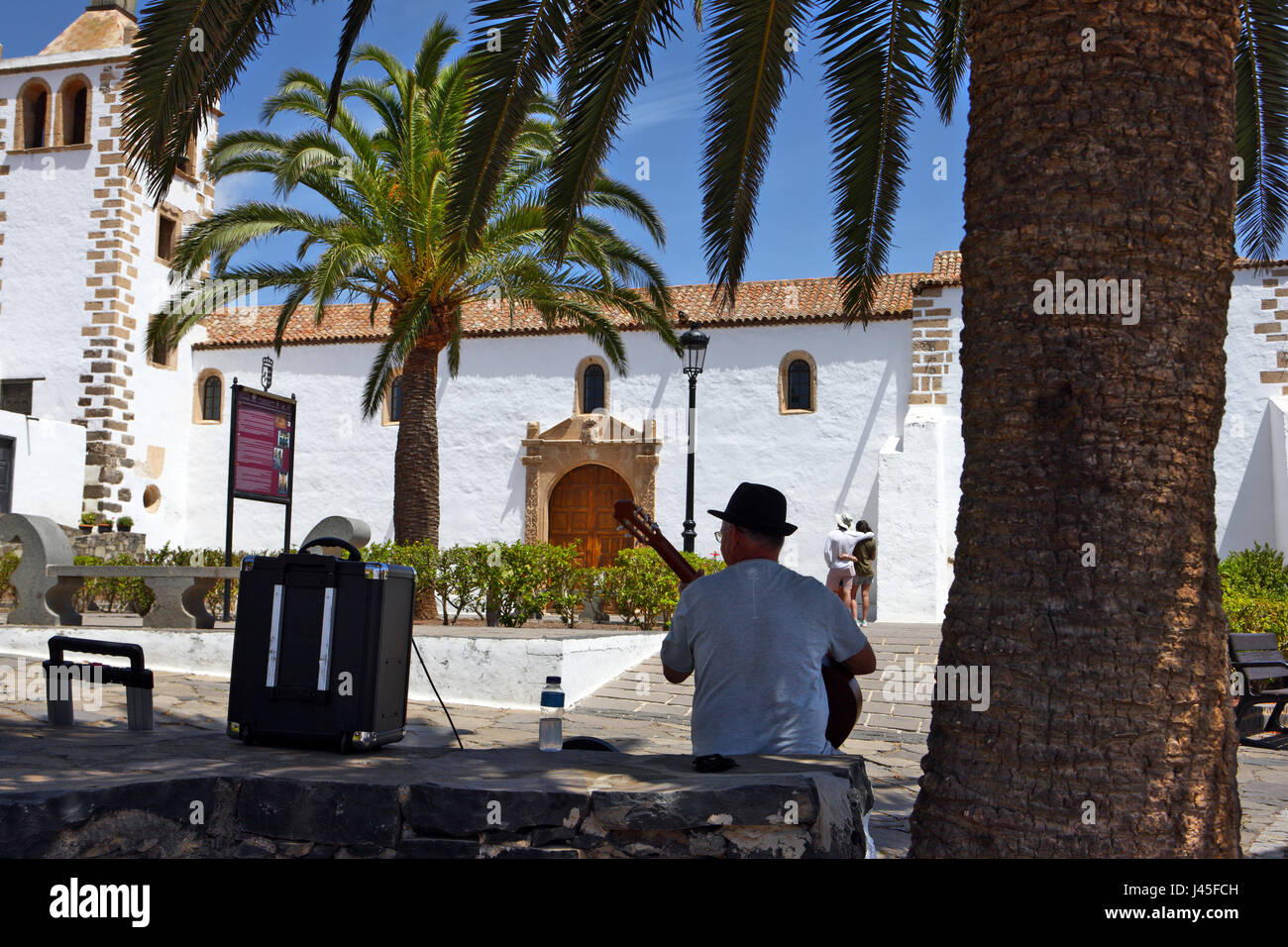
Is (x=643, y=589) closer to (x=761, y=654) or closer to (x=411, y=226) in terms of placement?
(x=411, y=226)

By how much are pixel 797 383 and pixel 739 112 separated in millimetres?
13869

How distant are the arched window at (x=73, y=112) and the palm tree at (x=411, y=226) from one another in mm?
10712

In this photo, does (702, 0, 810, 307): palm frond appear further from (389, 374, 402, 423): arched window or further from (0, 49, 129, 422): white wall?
(0, 49, 129, 422): white wall

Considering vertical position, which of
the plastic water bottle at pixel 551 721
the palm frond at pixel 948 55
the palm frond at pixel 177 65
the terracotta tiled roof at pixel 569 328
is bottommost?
the plastic water bottle at pixel 551 721

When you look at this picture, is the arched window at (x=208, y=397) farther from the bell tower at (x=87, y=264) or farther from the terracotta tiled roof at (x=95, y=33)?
the terracotta tiled roof at (x=95, y=33)

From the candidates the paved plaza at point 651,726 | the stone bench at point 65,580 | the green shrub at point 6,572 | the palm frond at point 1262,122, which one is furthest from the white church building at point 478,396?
the palm frond at point 1262,122

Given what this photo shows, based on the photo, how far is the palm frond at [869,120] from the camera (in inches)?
244

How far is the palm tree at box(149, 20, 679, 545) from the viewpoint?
13.1 metres

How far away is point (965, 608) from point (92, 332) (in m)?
21.6

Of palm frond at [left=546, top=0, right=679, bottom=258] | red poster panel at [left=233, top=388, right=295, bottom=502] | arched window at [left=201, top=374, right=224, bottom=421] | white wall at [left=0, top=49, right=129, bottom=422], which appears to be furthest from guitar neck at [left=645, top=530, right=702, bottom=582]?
arched window at [left=201, top=374, right=224, bottom=421]

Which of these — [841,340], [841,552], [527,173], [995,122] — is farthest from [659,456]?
[995,122]

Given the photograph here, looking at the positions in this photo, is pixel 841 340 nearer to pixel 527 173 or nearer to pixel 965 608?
pixel 527 173

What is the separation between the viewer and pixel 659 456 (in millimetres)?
20469

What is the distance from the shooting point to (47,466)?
20.3m
